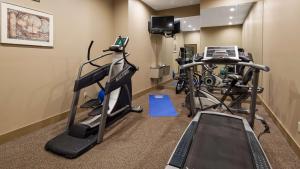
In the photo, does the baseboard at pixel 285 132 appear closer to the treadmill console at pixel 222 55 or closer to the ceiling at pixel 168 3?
the treadmill console at pixel 222 55

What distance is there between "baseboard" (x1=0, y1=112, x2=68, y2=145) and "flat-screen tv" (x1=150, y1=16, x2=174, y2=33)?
3.39m

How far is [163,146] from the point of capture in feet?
6.89

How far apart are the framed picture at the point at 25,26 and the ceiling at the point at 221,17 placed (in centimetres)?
357

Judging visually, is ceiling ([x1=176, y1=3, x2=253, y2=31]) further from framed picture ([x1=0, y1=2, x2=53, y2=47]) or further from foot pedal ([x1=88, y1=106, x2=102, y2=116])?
framed picture ([x1=0, y1=2, x2=53, y2=47])

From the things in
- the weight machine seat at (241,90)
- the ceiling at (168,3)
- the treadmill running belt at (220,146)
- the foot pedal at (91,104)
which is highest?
the ceiling at (168,3)

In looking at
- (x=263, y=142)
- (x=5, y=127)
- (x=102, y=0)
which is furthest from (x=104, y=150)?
(x=102, y=0)

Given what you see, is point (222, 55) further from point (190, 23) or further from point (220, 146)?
point (190, 23)

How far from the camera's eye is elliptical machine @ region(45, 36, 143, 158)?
1966mm

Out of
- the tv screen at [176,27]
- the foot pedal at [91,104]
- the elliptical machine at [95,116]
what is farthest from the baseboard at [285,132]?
the tv screen at [176,27]

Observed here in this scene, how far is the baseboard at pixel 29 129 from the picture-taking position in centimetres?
A: 220

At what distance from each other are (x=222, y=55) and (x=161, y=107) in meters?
2.00

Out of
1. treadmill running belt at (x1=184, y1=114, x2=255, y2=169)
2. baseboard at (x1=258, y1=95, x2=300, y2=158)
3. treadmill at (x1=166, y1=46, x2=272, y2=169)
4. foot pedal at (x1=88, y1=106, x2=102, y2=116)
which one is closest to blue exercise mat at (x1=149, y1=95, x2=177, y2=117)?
foot pedal at (x1=88, y1=106, x2=102, y2=116)

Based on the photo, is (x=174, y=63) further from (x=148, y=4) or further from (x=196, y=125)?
(x=196, y=125)

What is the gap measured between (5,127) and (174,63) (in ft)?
14.9
